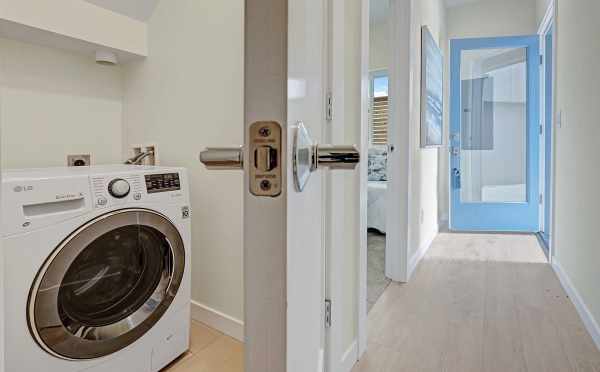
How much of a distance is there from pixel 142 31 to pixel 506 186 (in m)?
3.76

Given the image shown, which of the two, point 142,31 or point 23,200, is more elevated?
point 142,31

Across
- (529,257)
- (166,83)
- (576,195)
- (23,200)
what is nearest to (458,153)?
(529,257)

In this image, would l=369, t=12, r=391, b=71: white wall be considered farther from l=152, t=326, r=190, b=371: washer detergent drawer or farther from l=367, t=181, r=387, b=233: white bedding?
l=152, t=326, r=190, b=371: washer detergent drawer

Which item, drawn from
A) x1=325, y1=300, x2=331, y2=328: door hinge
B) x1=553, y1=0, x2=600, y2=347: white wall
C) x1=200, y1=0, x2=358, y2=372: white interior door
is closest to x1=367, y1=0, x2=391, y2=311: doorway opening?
x1=553, y1=0, x2=600, y2=347: white wall

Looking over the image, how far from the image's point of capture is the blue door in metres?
3.71

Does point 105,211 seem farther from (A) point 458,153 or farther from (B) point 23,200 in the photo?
(A) point 458,153

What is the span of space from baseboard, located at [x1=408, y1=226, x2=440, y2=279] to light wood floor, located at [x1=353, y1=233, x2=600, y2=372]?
6 cm

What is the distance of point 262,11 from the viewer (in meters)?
0.26

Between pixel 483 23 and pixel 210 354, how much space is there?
4549 millimetres

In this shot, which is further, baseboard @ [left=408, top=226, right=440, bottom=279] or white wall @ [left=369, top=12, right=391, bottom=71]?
white wall @ [left=369, top=12, right=391, bottom=71]

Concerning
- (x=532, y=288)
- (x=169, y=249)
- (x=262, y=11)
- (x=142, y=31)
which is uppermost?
(x=142, y=31)

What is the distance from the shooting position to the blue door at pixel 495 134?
12.2 ft

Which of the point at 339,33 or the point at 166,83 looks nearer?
the point at 339,33

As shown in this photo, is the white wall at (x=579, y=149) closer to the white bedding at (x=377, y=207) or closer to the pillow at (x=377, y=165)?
the white bedding at (x=377, y=207)
